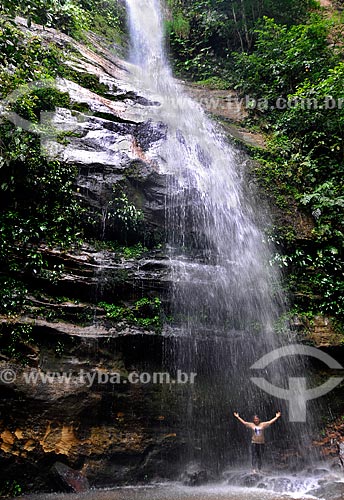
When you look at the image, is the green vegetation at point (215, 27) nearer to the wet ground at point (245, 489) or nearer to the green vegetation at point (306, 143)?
the green vegetation at point (306, 143)

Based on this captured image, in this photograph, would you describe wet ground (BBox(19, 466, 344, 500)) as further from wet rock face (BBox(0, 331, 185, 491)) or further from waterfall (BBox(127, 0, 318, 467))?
waterfall (BBox(127, 0, 318, 467))

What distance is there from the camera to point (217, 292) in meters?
7.21

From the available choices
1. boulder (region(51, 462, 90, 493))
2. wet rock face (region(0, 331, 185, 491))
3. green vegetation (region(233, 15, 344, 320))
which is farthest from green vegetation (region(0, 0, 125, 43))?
boulder (region(51, 462, 90, 493))

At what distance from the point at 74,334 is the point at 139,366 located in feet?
4.31

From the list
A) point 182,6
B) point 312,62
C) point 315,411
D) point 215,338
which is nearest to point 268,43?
point 312,62

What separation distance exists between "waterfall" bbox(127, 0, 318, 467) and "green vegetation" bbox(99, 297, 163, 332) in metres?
0.33

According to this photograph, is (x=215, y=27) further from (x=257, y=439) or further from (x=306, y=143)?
(x=257, y=439)

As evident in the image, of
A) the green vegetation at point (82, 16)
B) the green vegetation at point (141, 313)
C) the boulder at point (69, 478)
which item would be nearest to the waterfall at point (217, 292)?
the green vegetation at point (141, 313)

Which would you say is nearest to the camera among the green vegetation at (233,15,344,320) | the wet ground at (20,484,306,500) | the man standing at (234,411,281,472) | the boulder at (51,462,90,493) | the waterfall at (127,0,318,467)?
the wet ground at (20,484,306,500)

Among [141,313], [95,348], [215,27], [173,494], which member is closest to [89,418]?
[95,348]

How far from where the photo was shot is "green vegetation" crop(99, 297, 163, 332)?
21.6 feet

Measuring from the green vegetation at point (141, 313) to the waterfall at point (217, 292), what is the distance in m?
0.33

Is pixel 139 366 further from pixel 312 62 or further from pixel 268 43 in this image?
pixel 268 43

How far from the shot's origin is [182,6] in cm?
1647
